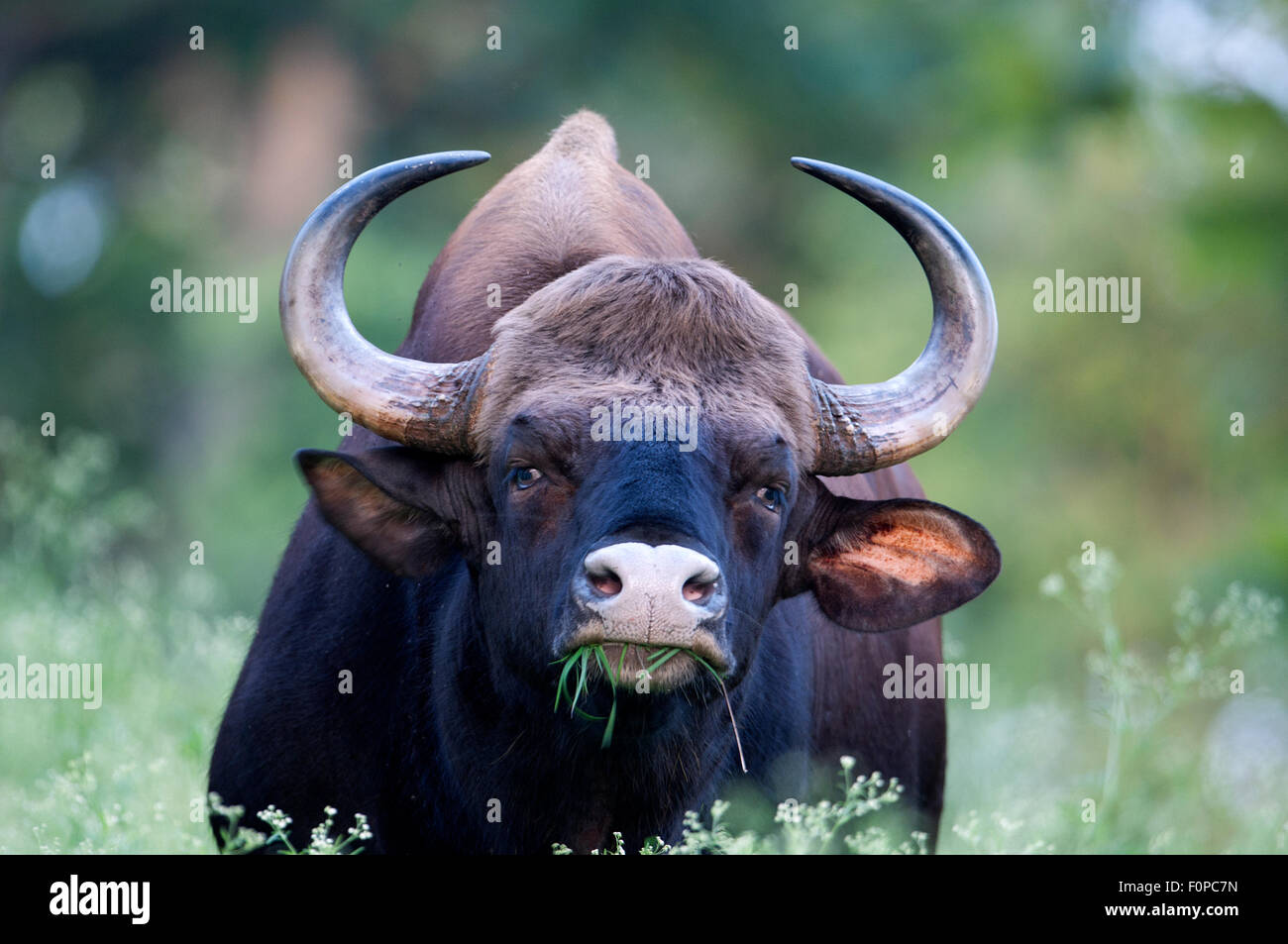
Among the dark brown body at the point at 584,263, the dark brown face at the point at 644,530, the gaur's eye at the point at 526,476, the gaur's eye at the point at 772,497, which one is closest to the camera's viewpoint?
the dark brown face at the point at 644,530

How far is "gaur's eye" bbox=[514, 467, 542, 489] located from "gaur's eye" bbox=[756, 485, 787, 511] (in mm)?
782

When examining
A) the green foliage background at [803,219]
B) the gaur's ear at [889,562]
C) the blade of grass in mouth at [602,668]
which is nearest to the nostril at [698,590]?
the blade of grass in mouth at [602,668]

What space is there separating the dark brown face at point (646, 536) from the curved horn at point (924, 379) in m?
0.23

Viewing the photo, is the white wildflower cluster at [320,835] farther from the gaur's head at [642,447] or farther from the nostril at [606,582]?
the nostril at [606,582]

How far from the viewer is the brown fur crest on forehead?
19.6ft

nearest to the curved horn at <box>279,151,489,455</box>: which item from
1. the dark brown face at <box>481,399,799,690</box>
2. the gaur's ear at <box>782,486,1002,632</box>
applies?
the dark brown face at <box>481,399,799,690</box>

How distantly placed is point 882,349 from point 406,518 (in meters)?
18.0

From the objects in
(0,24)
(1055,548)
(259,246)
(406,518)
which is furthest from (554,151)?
(0,24)

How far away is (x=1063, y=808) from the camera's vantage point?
28.1 feet

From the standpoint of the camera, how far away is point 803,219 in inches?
1140

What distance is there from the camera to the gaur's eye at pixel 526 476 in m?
5.93

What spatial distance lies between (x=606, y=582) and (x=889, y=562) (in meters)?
1.81

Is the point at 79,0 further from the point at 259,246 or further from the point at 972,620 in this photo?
the point at 972,620

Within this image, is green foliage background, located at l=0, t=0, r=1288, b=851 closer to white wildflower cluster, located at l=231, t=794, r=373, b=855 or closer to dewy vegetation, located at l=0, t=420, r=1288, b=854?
dewy vegetation, located at l=0, t=420, r=1288, b=854
